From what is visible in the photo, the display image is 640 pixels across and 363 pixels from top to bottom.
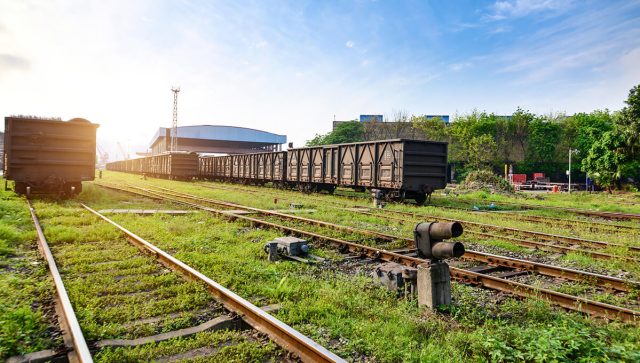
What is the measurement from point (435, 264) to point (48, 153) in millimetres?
15086

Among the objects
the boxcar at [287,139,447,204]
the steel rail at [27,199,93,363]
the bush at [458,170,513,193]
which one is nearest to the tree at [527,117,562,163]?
the bush at [458,170,513,193]

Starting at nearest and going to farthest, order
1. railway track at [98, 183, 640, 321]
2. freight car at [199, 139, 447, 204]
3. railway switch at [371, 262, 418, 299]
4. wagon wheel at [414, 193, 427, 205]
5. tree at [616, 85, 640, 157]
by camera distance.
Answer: railway track at [98, 183, 640, 321] → railway switch at [371, 262, 418, 299] → freight car at [199, 139, 447, 204] → wagon wheel at [414, 193, 427, 205] → tree at [616, 85, 640, 157]

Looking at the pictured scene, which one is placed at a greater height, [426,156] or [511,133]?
[511,133]

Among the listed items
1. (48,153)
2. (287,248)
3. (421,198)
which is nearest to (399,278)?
(287,248)

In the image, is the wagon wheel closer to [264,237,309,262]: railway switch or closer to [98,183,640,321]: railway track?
[98,183,640,321]: railway track

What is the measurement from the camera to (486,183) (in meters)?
27.4

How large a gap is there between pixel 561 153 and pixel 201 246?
57.5 metres

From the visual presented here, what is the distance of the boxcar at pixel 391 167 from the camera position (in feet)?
53.4

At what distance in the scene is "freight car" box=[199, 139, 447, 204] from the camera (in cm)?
1634

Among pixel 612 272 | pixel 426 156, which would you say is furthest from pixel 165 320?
pixel 426 156

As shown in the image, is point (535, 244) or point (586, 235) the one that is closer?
point (535, 244)

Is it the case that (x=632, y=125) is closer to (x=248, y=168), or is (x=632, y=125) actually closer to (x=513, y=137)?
(x=513, y=137)

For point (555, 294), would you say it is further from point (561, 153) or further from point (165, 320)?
point (561, 153)

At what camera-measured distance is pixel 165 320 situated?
3.88m
